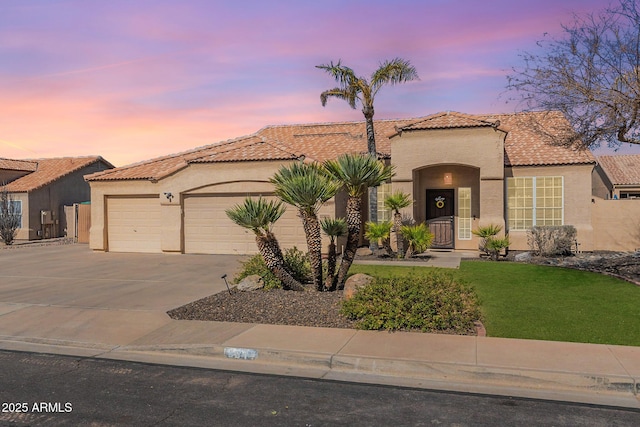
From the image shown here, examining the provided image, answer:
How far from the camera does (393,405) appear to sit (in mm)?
6082

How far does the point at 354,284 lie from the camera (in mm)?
11094

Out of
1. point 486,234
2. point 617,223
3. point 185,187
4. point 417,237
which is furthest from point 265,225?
point 617,223

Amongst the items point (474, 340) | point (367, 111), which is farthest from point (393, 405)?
point (367, 111)

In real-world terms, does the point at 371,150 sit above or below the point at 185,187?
above

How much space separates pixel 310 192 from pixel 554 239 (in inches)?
472

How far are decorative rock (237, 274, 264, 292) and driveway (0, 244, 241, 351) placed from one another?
2.87 feet

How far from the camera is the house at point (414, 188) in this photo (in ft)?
66.2

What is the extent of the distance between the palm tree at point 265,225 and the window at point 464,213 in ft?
37.4

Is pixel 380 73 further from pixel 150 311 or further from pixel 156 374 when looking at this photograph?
pixel 156 374

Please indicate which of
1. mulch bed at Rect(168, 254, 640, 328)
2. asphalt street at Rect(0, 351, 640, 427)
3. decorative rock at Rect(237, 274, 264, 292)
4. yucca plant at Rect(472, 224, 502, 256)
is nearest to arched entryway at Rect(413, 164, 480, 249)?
yucca plant at Rect(472, 224, 502, 256)

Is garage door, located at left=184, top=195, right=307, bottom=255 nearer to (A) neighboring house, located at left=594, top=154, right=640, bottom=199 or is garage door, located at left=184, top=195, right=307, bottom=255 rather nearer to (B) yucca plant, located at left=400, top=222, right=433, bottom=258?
(B) yucca plant, located at left=400, top=222, right=433, bottom=258

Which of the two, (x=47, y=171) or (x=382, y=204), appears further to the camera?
(x=47, y=171)

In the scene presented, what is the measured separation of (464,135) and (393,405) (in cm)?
1556

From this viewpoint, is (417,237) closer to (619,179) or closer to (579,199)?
(579,199)
